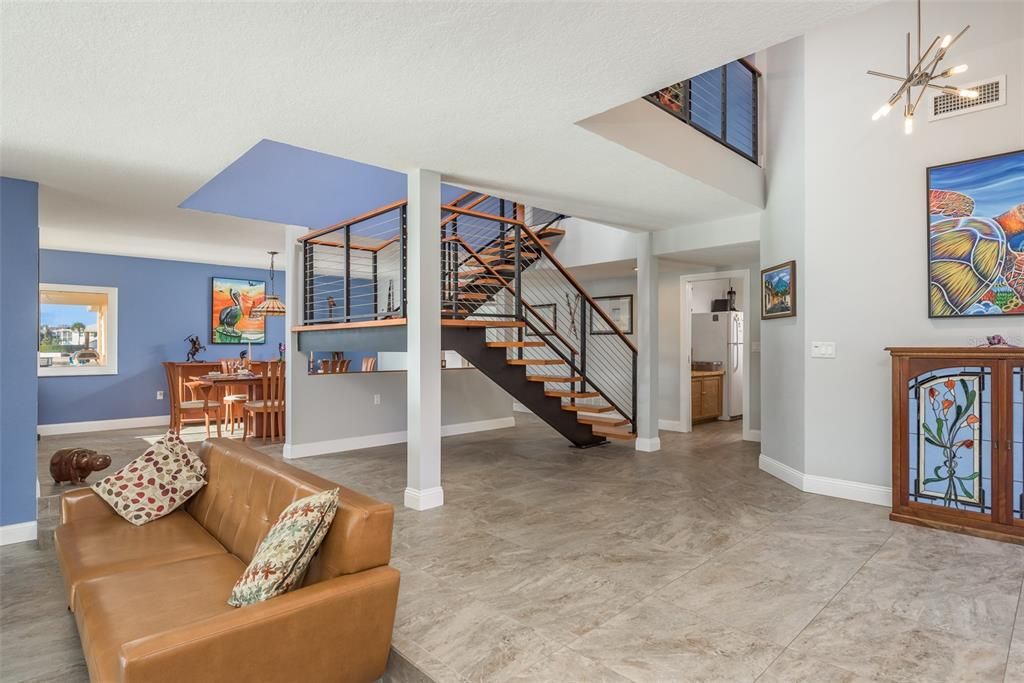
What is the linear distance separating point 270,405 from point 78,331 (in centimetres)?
321

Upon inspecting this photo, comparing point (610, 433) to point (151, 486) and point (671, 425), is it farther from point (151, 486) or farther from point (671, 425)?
point (151, 486)

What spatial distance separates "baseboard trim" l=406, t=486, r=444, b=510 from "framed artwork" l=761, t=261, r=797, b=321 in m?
3.25

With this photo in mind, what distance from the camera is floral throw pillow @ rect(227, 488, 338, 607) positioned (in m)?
1.80

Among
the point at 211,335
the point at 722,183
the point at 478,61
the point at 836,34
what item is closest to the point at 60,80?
the point at 478,61

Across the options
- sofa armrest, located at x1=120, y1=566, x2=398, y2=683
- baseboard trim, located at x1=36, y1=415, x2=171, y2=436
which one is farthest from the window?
sofa armrest, located at x1=120, y1=566, x2=398, y2=683

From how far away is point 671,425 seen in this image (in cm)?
774

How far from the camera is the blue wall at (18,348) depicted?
3.64m

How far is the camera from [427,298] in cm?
402

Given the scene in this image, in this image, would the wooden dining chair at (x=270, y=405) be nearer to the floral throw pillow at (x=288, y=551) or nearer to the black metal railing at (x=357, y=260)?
the black metal railing at (x=357, y=260)

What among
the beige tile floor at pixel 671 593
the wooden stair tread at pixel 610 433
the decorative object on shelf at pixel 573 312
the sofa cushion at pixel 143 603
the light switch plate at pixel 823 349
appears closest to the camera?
the sofa cushion at pixel 143 603

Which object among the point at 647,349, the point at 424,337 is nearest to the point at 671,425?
the point at 647,349

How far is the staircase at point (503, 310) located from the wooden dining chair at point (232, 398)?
5.27 ft

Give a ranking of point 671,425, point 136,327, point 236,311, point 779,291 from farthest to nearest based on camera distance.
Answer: point 236,311 < point 136,327 < point 671,425 < point 779,291

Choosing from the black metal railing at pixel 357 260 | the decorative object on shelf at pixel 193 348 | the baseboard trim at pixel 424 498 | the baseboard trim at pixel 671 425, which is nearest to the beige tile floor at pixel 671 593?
the baseboard trim at pixel 424 498
